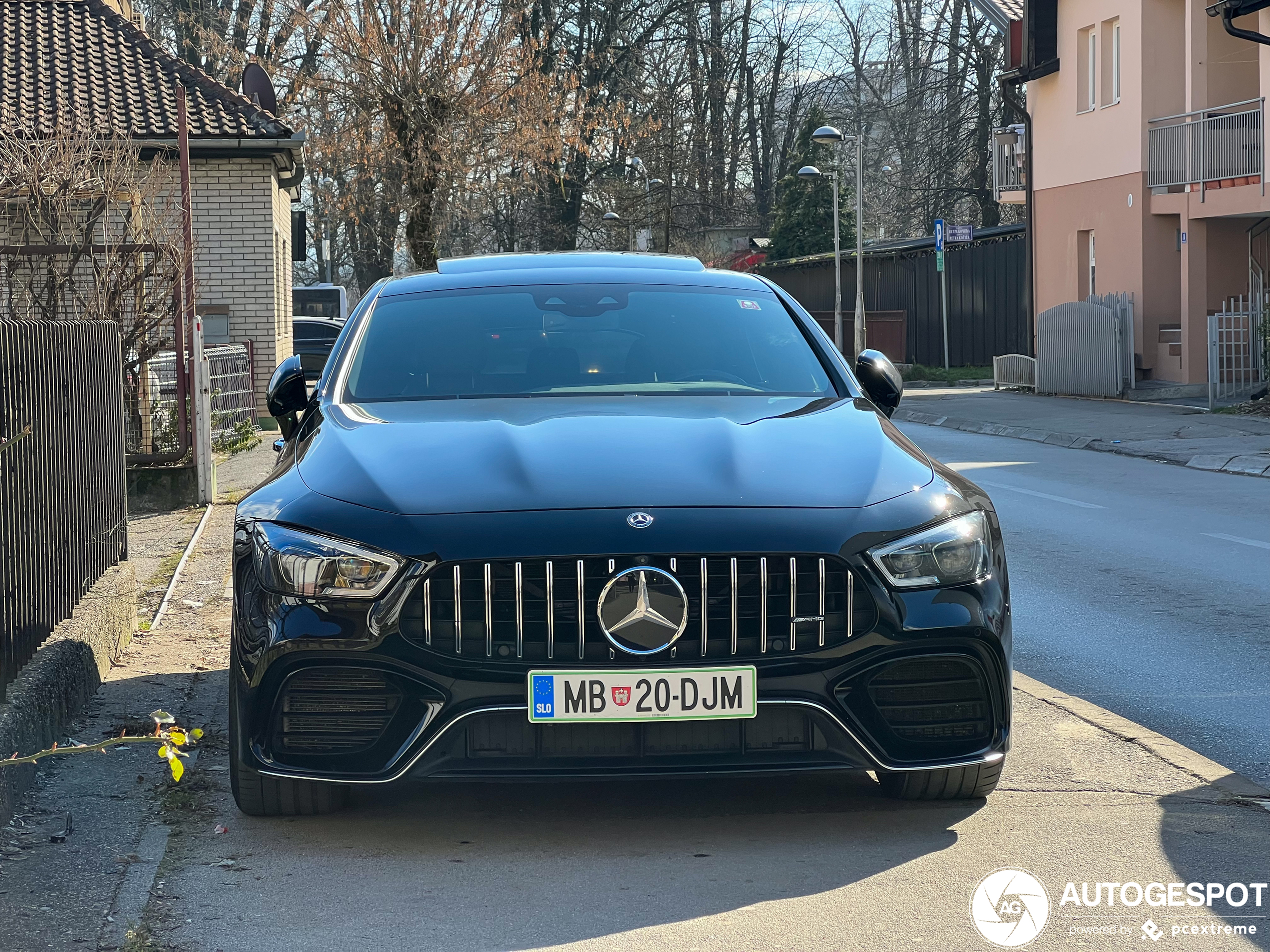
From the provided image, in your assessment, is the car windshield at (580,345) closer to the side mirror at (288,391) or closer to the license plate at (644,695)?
the side mirror at (288,391)

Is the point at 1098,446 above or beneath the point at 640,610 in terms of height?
beneath

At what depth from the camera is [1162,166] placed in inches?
1089

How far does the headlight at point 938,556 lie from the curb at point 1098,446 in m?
12.1

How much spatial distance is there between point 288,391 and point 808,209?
52895 mm

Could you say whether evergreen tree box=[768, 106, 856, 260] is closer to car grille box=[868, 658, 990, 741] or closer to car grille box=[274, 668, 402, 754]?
car grille box=[868, 658, 990, 741]

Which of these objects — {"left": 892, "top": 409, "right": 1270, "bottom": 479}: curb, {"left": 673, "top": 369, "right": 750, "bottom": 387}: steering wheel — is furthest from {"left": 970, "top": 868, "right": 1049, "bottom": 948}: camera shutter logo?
{"left": 892, "top": 409, "right": 1270, "bottom": 479}: curb

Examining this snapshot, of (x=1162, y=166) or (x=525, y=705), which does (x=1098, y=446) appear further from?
(x=525, y=705)

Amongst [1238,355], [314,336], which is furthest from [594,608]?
[314,336]

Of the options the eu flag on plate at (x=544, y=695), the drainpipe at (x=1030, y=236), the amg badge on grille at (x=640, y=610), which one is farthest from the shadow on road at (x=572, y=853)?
the drainpipe at (x=1030, y=236)

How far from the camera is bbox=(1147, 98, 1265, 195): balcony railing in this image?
25344 mm

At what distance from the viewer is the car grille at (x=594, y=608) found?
4.00 metres

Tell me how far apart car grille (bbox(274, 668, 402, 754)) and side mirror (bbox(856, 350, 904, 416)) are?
237 centimetres

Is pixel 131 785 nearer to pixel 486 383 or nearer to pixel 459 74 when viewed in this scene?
pixel 486 383

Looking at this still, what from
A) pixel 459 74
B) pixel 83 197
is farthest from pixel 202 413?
pixel 459 74
